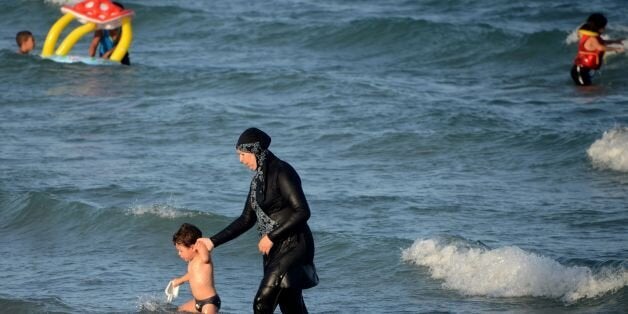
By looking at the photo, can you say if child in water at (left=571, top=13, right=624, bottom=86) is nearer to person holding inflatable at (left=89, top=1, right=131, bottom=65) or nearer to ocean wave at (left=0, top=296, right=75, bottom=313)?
person holding inflatable at (left=89, top=1, right=131, bottom=65)

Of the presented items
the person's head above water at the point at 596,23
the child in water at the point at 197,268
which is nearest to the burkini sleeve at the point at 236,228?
the child in water at the point at 197,268

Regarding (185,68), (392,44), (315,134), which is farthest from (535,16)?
(315,134)

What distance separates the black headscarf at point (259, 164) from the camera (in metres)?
7.55

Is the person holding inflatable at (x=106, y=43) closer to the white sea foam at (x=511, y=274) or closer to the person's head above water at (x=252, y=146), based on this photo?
the white sea foam at (x=511, y=274)

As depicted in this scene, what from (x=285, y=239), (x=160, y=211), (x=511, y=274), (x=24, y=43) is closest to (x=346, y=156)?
(x=160, y=211)

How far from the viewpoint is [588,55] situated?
18.9 metres

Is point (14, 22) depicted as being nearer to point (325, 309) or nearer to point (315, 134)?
point (315, 134)

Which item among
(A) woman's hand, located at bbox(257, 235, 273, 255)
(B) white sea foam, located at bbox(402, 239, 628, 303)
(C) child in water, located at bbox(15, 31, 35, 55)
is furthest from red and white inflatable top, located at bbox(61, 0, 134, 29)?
(A) woman's hand, located at bbox(257, 235, 273, 255)

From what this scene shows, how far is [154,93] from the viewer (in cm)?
1983

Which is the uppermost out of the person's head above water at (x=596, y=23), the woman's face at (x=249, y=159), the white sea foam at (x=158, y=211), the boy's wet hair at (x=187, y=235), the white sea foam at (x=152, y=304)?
the woman's face at (x=249, y=159)

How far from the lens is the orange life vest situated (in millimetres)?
18609

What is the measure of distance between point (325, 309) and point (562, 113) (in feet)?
29.3

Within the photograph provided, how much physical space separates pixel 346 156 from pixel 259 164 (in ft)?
26.7

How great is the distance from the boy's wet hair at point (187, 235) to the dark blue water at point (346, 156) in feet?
5.50
